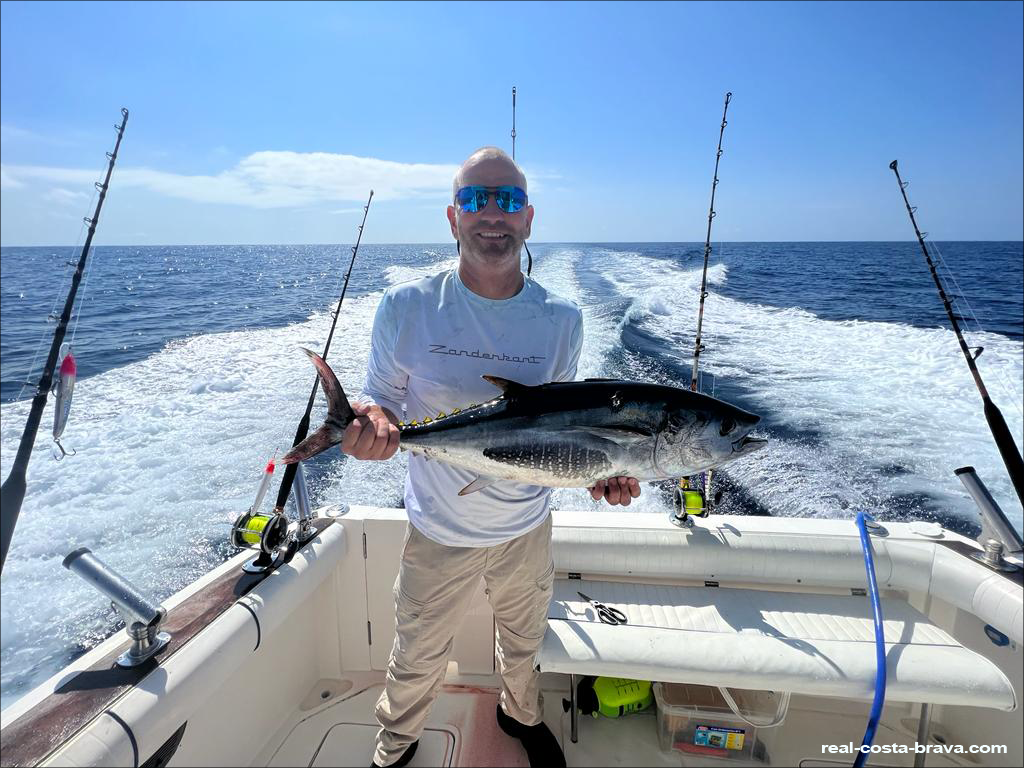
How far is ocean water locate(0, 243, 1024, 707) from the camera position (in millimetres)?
4586

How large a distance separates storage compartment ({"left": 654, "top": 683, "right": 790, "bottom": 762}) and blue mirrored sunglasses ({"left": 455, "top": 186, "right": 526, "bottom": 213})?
258 centimetres

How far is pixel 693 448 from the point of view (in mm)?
1641

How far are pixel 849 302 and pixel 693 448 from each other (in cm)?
1992

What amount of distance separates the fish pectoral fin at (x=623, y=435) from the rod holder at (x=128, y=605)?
1.68 m

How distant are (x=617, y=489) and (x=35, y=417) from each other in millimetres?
2170

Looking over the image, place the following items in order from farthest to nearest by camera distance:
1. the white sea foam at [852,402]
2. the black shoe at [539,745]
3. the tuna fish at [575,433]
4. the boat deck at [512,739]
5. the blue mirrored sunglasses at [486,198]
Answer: the white sea foam at [852,402] → the boat deck at [512,739] → the black shoe at [539,745] → the blue mirrored sunglasses at [486,198] → the tuna fish at [575,433]

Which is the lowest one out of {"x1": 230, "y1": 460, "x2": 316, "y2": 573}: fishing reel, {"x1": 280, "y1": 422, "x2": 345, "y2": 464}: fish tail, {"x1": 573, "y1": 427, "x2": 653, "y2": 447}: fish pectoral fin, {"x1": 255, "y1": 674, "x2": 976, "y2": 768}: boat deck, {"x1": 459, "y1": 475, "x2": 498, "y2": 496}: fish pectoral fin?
{"x1": 255, "y1": 674, "x2": 976, "y2": 768}: boat deck

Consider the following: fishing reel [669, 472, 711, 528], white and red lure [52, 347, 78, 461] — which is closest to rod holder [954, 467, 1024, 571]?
fishing reel [669, 472, 711, 528]

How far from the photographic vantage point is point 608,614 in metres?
2.69

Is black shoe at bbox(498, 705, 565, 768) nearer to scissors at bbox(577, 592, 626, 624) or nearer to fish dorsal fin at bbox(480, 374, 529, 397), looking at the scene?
scissors at bbox(577, 592, 626, 624)

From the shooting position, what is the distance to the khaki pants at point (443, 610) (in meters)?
2.08

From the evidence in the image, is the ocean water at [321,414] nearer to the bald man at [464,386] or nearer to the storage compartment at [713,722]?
the bald man at [464,386]

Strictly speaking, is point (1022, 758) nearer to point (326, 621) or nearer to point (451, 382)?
point (451, 382)

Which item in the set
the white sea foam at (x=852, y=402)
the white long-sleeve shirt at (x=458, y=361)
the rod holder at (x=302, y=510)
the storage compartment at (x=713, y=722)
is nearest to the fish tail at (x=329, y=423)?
the white long-sleeve shirt at (x=458, y=361)
